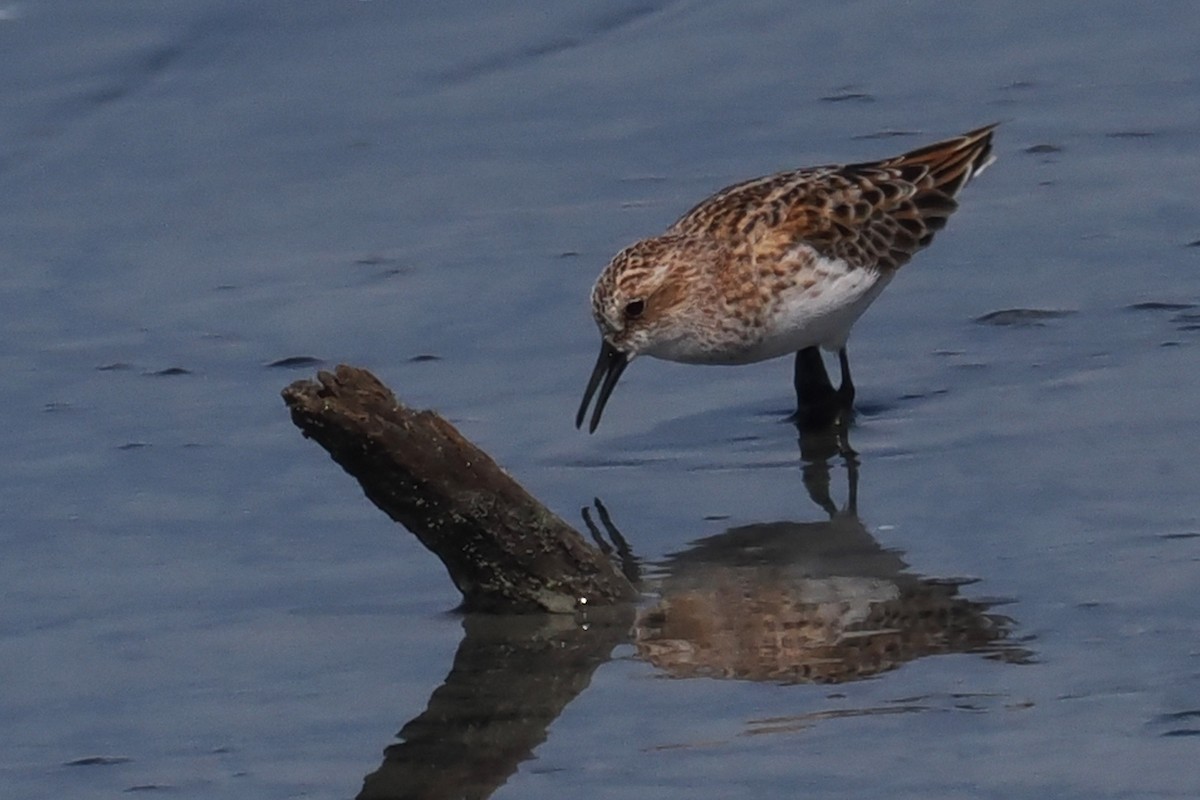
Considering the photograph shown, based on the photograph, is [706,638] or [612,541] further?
[612,541]

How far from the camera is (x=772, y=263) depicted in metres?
8.21

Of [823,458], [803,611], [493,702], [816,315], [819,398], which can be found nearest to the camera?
[493,702]

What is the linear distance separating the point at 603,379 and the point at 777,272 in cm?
84

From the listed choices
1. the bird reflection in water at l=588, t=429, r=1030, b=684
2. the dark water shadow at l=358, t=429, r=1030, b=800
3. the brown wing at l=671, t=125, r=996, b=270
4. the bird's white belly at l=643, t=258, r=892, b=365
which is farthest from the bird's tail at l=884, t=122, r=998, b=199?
the dark water shadow at l=358, t=429, r=1030, b=800

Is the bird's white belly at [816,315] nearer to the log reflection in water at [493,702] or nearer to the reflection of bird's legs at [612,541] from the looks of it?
the reflection of bird's legs at [612,541]

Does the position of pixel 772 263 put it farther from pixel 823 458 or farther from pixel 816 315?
pixel 823 458

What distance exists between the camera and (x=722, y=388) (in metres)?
8.18

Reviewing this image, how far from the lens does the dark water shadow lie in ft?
17.7

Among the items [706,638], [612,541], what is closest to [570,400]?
[612,541]

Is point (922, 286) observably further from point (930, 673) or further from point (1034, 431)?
point (930, 673)

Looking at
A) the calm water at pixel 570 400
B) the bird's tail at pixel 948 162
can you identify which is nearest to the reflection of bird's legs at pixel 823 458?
the calm water at pixel 570 400

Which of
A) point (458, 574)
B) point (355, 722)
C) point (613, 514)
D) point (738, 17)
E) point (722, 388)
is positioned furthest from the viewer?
point (738, 17)

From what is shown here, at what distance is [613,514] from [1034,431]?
1.22 metres

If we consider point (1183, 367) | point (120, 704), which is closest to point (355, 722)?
point (120, 704)
